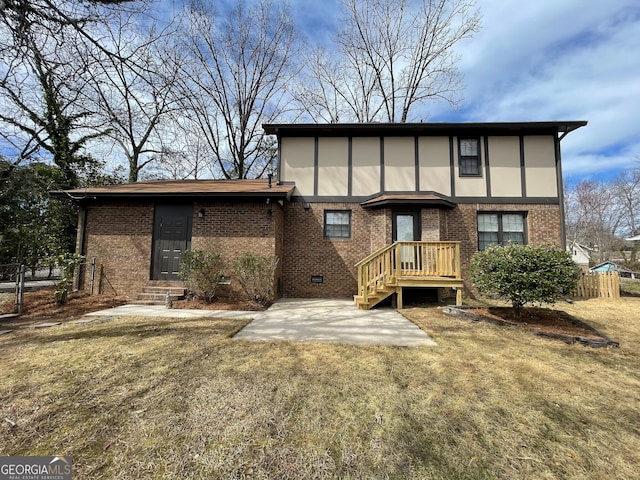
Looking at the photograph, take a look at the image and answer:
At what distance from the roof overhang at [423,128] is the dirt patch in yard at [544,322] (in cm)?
607

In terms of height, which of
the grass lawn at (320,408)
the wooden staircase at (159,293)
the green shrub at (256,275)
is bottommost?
the grass lawn at (320,408)

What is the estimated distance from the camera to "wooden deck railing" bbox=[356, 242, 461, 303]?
7.14 metres

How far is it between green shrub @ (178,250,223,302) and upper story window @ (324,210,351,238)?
3.79 m

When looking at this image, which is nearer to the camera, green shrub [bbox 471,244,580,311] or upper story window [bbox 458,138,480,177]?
green shrub [bbox 471,244,580,311]

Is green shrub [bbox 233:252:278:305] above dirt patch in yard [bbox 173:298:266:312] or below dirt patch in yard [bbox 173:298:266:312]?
above

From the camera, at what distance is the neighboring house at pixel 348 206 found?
8.12 meters

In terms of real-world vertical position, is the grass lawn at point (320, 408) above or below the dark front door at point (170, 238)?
below

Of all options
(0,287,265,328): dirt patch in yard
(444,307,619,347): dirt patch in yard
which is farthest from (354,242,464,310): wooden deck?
(0,287,265,328): dirt patch in yard

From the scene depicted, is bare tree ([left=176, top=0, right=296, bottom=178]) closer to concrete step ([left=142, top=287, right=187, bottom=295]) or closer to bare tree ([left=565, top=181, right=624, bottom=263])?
concrete step ([left=142, top=287, right=187, bottom=295])

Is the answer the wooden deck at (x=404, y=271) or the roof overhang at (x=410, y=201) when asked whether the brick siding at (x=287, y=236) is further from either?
the wooden deck at (x=404, y=271)

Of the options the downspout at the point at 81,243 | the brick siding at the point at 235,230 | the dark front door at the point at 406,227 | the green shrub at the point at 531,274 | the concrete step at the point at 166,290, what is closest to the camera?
the green shrub at the point at 531,274

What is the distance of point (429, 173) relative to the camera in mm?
9289

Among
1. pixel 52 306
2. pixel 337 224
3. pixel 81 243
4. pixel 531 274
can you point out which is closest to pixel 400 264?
pixel 531 274

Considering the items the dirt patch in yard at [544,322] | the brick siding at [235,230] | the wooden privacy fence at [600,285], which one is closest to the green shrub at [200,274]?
the brick siding at [235,230]
